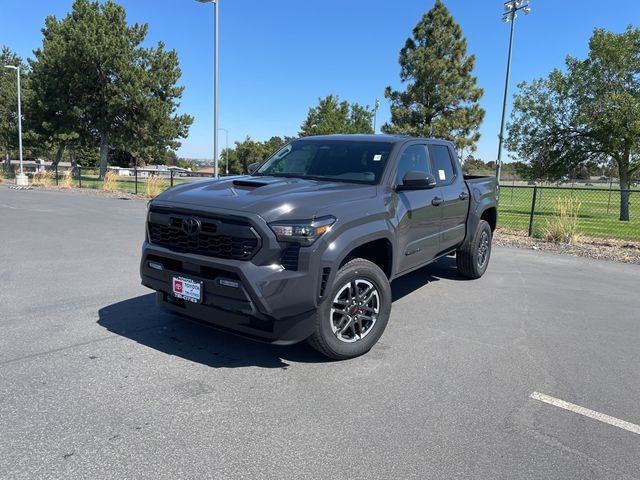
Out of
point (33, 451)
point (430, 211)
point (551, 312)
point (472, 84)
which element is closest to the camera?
point (33, 451)

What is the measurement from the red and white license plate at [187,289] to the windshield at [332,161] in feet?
5.62

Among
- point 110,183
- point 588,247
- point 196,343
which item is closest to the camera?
point 196,343

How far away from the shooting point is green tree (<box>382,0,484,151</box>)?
85.6ft

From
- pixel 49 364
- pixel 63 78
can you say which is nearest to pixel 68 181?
pixel 63 78

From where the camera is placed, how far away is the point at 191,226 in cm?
376

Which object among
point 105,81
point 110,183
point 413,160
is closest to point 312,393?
point 413,160

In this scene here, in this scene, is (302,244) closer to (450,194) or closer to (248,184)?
(248,184)

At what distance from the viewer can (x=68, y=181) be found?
25578mm

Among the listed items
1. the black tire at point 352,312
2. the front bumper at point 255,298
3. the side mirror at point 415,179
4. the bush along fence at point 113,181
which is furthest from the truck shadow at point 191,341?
the bush along fence at point 113,181

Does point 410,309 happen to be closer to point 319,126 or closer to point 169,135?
point 319,126

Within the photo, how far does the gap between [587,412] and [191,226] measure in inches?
125

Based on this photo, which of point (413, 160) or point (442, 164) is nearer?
point (413, 160)

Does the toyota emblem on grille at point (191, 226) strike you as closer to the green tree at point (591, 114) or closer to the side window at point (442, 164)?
the side window at point (442, 164)

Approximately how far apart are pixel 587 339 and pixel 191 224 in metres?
3.99
